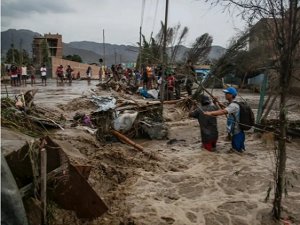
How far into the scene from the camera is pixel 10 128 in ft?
15.8

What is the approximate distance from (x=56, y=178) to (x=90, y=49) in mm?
112024

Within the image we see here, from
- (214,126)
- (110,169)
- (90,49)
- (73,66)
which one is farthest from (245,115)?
(90,49)

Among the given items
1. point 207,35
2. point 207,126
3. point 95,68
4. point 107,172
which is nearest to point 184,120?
point 207,126

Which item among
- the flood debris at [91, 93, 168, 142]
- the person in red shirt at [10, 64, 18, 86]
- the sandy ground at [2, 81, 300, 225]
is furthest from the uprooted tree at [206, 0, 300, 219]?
the person in red shirt at [10, 64, 18, 86]

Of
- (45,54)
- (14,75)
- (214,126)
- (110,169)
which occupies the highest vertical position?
(45,54)

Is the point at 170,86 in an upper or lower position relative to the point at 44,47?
lower

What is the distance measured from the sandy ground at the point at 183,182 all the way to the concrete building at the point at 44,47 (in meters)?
29.6

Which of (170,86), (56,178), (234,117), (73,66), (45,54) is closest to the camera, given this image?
(56,178)

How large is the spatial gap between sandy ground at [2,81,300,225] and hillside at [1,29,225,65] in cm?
213

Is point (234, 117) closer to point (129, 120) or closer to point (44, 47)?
point (129, 120)

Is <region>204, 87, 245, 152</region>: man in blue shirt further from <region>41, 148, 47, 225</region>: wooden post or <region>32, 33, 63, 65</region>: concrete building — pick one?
<region>32, 33, 63, 65</region>: concrete building

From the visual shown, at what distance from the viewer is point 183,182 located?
711 cm

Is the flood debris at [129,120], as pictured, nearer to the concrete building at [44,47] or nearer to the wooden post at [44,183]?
the wooden post at [44,183]

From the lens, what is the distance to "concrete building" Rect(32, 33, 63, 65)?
128 ft
